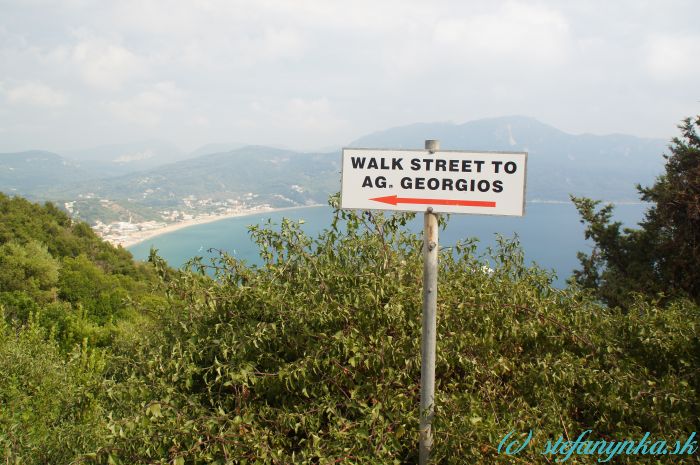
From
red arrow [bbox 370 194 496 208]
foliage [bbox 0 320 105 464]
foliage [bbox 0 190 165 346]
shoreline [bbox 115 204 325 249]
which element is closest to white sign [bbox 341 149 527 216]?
red arrow [bbox 370 194 496 208]

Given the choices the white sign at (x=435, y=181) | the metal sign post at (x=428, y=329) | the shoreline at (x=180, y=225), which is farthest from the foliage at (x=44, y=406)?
the shoreline at (x=180, y=225)

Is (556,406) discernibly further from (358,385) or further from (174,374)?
(174,374)

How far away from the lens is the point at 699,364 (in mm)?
3068

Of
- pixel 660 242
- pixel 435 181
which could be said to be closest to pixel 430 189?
pixel 435 181

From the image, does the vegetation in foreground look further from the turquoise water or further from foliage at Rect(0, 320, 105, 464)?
the turquoise water

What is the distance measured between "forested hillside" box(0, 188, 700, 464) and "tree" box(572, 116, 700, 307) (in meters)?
6.42

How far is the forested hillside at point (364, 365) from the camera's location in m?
2.52

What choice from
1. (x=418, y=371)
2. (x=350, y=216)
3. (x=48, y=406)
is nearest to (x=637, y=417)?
(x=418, y=371)

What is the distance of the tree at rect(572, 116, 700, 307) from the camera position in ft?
36.9

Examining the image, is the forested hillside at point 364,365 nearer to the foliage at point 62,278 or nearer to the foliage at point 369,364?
the foliage at point 369,364

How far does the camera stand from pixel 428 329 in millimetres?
2439

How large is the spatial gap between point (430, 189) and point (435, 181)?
5 centimetres

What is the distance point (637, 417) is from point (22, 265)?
31.2 m

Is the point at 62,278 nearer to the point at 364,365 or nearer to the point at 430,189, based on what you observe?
the point at 364,365
